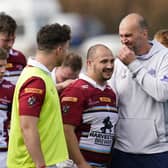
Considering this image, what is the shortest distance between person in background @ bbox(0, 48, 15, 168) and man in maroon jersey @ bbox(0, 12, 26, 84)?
15.6 inches

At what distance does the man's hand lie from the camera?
8.17 meters

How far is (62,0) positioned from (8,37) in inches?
920

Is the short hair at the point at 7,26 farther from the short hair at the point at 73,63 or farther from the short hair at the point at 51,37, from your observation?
the short hair at the point at 51,37

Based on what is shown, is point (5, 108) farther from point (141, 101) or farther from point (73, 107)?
point (141, 101)

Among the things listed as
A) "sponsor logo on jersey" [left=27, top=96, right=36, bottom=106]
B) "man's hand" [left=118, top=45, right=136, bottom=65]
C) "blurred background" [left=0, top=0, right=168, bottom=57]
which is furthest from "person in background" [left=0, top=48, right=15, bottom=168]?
"blurred background" [left=0, top=0, right=168, bottom=57]

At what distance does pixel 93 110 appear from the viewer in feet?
26.7

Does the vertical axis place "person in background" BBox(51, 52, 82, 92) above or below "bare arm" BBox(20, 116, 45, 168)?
above

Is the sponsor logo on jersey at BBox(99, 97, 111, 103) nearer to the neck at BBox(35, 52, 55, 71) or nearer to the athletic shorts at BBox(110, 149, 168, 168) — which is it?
the athletic shorts at BBox(110, 149, 168, 168)

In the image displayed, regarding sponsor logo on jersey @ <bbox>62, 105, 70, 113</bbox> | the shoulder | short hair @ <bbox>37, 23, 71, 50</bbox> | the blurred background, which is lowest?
sponsor logo on jersey @ <bbox>62, 105, 70, 113</bbox>

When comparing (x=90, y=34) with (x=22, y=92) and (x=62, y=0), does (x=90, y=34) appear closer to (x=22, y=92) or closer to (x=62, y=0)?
(x=62, y=0)

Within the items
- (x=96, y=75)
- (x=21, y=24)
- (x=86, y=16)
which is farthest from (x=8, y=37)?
(x=86, y=16)

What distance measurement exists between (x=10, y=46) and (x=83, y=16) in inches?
853

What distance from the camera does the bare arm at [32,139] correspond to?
7359 mm

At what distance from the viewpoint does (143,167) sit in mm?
8422
